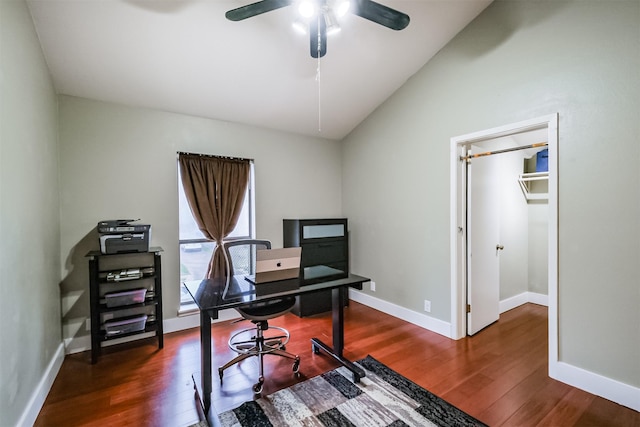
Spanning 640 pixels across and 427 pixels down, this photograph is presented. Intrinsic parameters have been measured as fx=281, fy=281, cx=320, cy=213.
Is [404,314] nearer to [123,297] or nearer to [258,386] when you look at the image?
[258,386]

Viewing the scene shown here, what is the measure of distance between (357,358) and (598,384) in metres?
1.71

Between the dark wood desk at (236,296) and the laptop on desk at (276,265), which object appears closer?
the dark wood desk at (236,296)

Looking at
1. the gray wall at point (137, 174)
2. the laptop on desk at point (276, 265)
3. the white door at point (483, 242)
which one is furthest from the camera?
the white door at point (483, 242)

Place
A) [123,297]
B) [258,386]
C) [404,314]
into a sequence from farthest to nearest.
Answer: [404,314] → [123,297] → [258,386]

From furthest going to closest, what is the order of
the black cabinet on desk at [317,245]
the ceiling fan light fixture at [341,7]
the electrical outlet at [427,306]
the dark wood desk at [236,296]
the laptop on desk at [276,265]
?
the black cabinet on desk at [317,245]
the electrical outlet at [427,306]
the laptop on desk at [276,265]
the dark wood desk at [236,296]
the ceiling fan light fixture at [341,7]

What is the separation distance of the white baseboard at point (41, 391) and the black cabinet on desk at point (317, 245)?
86.6 inches

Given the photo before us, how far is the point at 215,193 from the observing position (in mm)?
3240

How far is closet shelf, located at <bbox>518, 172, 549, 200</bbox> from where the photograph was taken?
3.67m

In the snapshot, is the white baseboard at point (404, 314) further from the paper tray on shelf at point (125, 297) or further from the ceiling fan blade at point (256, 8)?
the ceiling fan blade at point (256, 8)

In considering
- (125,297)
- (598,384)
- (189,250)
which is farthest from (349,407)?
(189,250)

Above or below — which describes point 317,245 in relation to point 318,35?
below

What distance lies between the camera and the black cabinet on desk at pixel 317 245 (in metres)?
3.51

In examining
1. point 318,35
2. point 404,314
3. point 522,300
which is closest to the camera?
point 318,35

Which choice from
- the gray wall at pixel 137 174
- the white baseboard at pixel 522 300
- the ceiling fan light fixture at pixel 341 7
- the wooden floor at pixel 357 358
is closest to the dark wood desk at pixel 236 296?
the wooden floor at pixel 357 358
